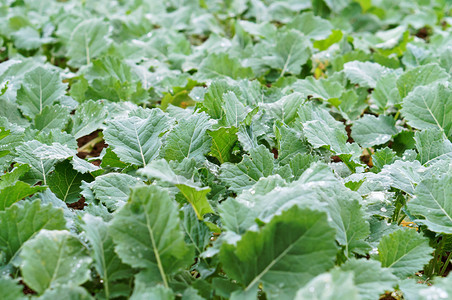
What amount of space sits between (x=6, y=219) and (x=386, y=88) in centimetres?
156

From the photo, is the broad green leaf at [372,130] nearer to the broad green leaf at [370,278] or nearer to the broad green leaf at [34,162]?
the broad green leaf at [370,278]

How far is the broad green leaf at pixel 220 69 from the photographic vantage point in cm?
227

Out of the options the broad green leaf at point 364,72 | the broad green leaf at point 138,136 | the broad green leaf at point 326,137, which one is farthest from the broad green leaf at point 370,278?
the broad green leaf at point 364,72

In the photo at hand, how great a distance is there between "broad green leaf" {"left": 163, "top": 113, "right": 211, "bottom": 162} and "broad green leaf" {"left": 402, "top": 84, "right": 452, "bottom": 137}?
79cm

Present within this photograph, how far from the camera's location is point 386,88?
6.79ft

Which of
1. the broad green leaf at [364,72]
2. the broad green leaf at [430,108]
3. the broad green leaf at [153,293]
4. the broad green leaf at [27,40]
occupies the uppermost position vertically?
the broad green leaf at [430,108]

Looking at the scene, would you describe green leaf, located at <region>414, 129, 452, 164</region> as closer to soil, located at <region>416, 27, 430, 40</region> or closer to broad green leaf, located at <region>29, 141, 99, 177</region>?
broad green leaf, located at <region>29, 141, 99, 177</region>

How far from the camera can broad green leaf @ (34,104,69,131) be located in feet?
6.08

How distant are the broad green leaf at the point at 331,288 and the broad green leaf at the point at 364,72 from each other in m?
1.35

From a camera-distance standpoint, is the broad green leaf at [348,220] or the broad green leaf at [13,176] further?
the broad green leaf at [13,176]

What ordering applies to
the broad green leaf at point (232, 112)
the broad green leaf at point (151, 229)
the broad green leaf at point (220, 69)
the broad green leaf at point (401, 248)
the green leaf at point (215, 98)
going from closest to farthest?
the broad green leaf at point (151, 229) < the broad green leaf at point (401, 248) < the broad green leaf at point (232, 112) < the green leaf at point (215, 98) < the broad green leaf at point (220, 69)

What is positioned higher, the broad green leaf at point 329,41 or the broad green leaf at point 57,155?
the broad green leaf at point 329,41

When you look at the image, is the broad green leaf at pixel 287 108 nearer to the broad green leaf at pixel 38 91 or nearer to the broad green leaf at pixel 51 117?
the broad green leaf at pixel 51 117

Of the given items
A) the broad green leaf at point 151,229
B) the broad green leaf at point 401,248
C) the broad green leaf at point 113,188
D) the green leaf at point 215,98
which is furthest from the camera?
the green leaf at point 215,98
